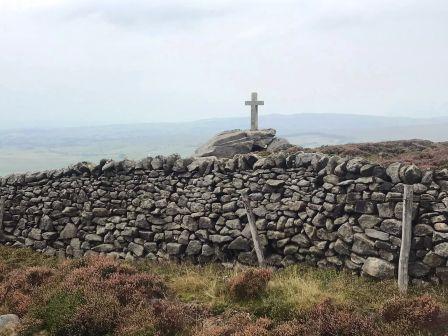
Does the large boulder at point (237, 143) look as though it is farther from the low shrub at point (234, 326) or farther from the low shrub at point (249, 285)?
the low shrub at point (234, 326)

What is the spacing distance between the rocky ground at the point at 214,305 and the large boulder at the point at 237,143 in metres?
10.3

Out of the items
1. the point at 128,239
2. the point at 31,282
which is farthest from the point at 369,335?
the point at 128,239

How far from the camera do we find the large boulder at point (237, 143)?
69.7 ft

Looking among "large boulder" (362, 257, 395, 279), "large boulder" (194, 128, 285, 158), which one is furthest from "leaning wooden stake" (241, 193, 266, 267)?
"large boulder" (194, 128, 285, 158)

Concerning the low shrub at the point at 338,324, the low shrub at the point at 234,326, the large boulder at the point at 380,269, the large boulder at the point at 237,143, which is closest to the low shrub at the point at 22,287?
the low shrub at the point at 234,326

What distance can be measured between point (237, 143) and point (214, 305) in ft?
43.3

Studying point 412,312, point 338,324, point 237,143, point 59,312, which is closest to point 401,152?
point 237,143

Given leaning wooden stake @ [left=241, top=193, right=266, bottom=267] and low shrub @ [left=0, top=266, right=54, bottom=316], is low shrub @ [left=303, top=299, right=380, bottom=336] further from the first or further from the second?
low shrub @ [left=0, top=266, right=54, bottom=316]

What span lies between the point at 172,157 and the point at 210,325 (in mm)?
6875

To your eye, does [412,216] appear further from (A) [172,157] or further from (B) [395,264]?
(A) [172,157]

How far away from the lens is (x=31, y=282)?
11.1 metres

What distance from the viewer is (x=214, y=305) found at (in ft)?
30.6

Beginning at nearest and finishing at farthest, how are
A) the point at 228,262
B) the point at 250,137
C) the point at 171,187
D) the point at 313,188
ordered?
the point at 313,188
the point at 228,262
the point at 171,187
the point at 250,137

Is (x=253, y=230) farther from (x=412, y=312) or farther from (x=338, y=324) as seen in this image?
(x=412, y=312)
